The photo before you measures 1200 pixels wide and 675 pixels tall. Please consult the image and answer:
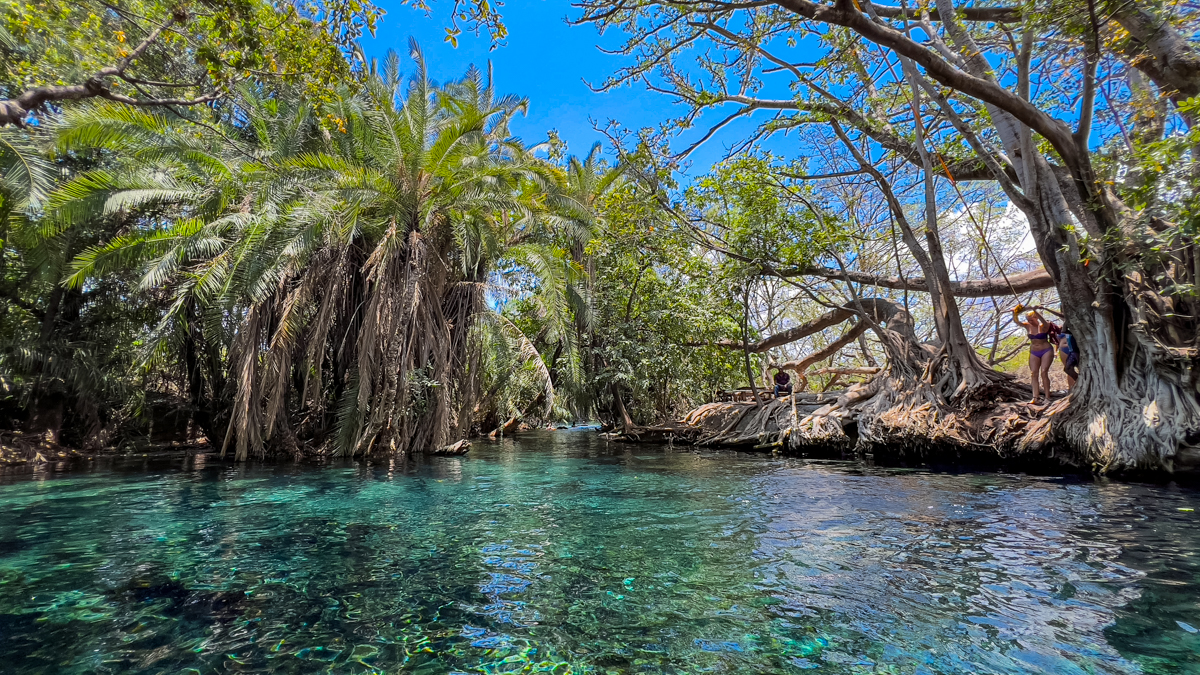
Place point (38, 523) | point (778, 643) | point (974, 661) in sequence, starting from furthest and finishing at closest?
point (38, 523)
point (778, 643)
point (974, 661)

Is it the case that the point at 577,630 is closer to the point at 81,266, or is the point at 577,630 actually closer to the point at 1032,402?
the point at 1032,402

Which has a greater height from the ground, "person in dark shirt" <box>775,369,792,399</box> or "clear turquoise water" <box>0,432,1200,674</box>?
"person in dark shirt" <box>775,369,792,399</box>

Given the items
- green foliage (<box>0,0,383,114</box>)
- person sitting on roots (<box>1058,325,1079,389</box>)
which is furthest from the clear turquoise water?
green foliage (<box>0,0,383,114</box>)

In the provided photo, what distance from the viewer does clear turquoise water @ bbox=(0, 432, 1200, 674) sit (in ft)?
8.52

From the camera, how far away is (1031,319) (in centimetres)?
1003

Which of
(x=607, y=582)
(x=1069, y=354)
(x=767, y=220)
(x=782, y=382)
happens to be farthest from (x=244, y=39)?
(x=782, y=382)

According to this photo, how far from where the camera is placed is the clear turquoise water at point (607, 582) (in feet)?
8.52

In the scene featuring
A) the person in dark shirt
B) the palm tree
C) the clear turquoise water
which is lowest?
the clear turquoise water

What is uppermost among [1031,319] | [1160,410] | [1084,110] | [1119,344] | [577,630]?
[1084,110]

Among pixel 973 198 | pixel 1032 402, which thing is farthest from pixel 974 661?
pixel 973 198

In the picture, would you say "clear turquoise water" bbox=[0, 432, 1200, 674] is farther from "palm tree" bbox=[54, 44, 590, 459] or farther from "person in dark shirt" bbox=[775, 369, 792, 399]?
"person in dark shirt" bbox=[775, 369, 792, 399]

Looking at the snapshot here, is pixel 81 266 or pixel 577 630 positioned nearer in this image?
pixel 577 630

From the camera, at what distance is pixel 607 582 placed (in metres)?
3.65

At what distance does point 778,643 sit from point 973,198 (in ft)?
60.2
